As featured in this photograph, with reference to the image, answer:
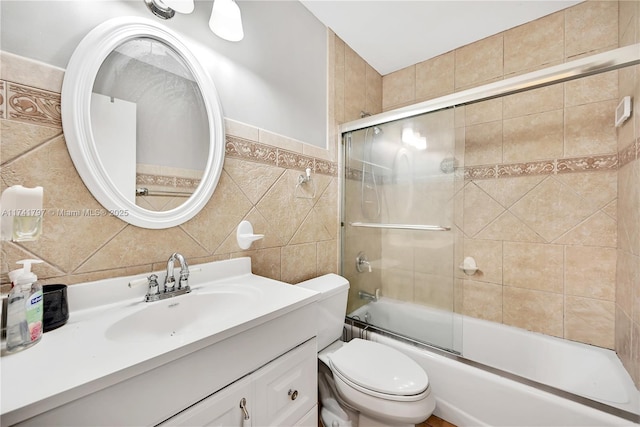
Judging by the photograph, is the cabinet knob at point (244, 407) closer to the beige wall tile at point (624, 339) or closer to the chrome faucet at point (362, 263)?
the chrome faucet at point (362, 263)

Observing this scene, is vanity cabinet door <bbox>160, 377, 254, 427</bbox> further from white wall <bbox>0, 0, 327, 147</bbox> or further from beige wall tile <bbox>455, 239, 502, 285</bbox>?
beige wall tile <bbox>455, 239, 502, 285</bbox>

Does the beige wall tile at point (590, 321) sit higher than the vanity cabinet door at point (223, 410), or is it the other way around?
the vanity cabinet door at point (223, 410)

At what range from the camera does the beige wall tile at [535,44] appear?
161cm

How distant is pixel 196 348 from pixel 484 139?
6.90ft

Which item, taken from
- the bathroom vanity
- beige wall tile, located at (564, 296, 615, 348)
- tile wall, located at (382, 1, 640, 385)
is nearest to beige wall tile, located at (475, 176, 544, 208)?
tile wall, located at (382, 1, 640, 385)

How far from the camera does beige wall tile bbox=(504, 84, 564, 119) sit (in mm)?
1588

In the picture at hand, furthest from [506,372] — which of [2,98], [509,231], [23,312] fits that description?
[2,98]

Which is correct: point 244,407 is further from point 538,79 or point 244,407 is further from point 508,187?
point 508,187

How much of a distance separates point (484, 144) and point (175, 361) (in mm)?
2132

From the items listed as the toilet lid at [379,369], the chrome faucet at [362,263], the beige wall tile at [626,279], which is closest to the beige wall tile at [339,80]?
the chrome faucet at [362,263]

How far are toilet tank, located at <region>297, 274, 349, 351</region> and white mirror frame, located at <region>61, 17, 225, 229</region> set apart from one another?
0.74 meters

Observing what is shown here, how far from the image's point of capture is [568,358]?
4.79ft

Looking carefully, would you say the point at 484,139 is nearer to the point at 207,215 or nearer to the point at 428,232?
the point at 428,232

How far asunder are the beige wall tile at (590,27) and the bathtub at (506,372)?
5.72ft
